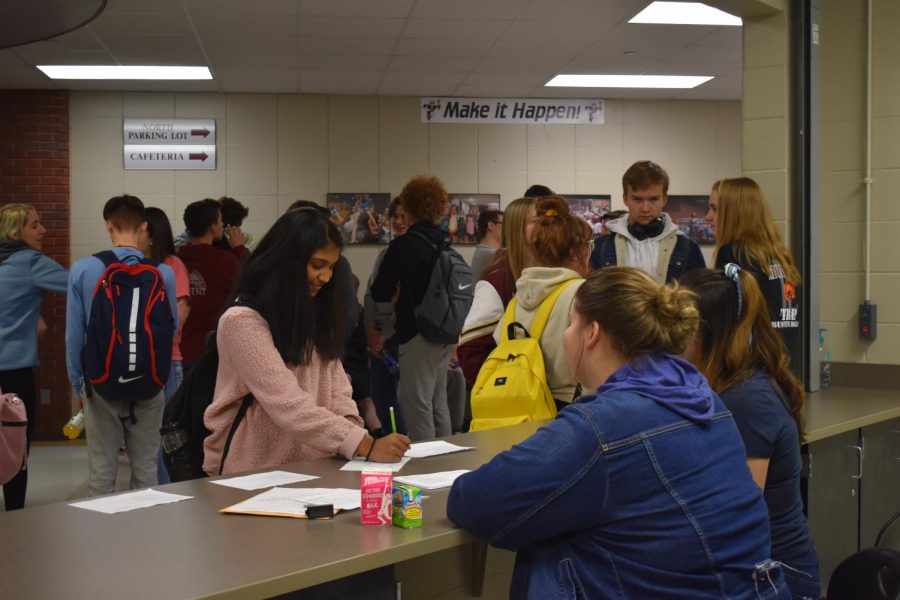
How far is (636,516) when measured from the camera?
184 cm

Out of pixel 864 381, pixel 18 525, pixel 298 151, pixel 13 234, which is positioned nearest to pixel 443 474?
pixel 18 525

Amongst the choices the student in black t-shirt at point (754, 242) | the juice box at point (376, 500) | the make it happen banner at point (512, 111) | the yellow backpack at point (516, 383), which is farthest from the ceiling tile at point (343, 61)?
the juice box at point (376, 500)

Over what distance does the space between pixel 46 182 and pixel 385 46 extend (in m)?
3.75

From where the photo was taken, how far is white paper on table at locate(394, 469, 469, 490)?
96.7 inches

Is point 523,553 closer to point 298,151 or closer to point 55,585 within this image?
point 55,585

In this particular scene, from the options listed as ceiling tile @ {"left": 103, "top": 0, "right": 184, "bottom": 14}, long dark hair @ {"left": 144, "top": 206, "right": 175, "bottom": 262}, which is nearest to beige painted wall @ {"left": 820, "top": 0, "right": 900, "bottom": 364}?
long dark hair @ {"left": 144, "top": 206, "right": 175, "bottom": 262}

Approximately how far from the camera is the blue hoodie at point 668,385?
192 cm

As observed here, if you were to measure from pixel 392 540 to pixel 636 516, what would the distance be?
488mm

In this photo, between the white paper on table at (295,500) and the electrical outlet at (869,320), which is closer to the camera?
the white paper on table at (295,500)

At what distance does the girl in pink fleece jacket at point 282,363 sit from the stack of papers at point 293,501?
371mm

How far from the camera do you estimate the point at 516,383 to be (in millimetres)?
3352

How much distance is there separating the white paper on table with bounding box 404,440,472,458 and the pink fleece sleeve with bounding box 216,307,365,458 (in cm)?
19

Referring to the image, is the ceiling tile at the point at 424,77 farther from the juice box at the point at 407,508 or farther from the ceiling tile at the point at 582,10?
the juice box at the point at 407,508

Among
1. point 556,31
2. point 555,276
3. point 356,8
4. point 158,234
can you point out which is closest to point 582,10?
point 556,31
